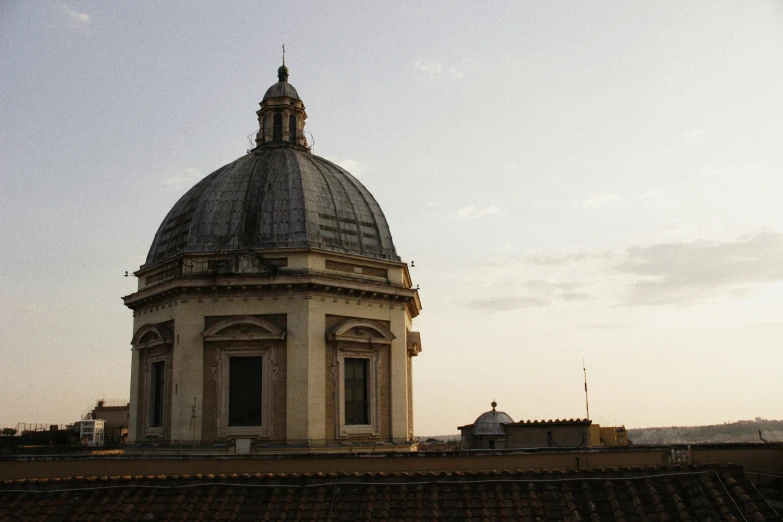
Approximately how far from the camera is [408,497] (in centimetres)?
1614

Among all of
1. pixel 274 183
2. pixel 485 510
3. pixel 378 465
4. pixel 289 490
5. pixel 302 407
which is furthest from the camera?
pixel 274 183

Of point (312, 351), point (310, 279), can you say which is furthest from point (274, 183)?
point (312, 351)

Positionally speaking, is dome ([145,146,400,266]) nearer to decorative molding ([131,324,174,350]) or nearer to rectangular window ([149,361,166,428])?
decorative molding ([131,324,174,350])

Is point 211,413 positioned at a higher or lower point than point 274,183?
lower

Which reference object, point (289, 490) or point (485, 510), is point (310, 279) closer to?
point (289, 490)

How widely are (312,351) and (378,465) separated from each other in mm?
7433

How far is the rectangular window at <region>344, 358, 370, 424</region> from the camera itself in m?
26.9

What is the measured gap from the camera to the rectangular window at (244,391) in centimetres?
2592

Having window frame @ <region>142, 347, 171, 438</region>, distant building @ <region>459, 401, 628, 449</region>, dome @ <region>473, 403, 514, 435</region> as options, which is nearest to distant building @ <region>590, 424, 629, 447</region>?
distant building @ <region>459, 401, 628, 449</region>

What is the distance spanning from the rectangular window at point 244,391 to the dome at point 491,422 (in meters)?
12.7

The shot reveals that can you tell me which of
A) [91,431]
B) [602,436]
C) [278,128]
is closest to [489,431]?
[602,436]

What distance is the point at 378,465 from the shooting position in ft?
62.9

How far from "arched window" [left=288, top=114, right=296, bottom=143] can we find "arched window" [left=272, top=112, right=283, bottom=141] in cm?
33

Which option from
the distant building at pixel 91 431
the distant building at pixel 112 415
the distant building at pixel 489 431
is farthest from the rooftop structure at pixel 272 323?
the distant building at pixel 112 415
